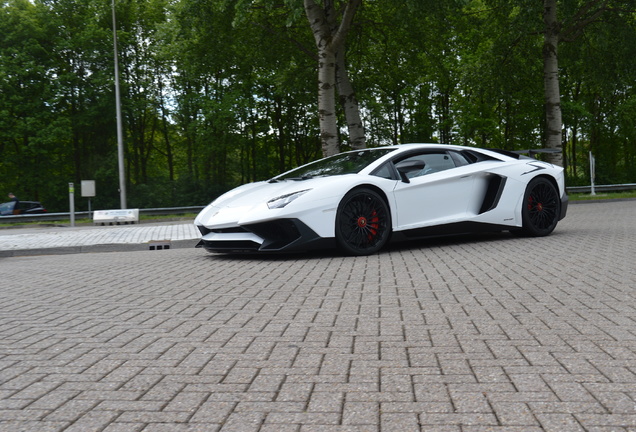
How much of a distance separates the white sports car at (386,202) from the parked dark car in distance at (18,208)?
24.8 metres

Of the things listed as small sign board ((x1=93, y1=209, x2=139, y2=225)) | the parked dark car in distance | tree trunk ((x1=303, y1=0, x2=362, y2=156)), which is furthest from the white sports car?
the parked dark car in distance

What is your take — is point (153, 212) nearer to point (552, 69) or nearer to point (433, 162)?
point (552, 69)

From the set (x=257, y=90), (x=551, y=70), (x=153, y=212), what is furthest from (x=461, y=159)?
(x=257, y=90)

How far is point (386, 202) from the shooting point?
820cm

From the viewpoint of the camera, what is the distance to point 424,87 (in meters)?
39.1

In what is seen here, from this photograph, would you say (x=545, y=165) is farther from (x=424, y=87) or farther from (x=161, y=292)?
(x=424, y=87)

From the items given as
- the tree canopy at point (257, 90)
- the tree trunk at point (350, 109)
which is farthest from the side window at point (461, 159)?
the tree canopy at point (257, 90)

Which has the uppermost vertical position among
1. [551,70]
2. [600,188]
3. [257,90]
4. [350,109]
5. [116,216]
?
[257,90]

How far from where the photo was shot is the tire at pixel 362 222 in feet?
25.9

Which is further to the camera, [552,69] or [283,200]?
[552,69]

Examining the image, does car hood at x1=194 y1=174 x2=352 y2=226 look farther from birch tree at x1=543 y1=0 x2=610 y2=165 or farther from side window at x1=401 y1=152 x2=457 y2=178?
birch tree at x1=543 y1=0 x2=610 y2=165

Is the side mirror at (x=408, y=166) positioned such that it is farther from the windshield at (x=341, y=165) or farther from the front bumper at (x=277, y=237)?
the front bumper at (x=277, y=237)

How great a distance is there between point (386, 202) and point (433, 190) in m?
0.73

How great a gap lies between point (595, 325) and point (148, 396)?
2.67 meters
